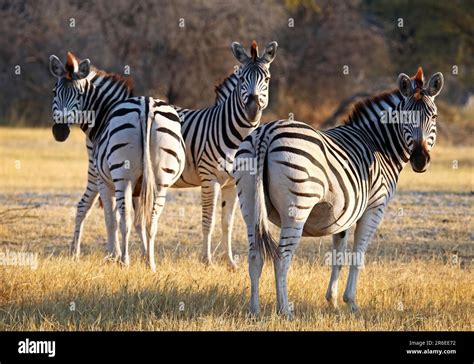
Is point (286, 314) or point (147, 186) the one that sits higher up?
point (147, 186)

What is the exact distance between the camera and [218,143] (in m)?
10.4

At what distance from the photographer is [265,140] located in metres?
7.14

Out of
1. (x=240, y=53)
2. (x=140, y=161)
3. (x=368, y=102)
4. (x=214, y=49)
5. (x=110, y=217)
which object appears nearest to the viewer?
(x=368, y=102)

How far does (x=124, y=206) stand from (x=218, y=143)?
5.93ft

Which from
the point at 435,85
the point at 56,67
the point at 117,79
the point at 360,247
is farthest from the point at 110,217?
the point at 435,85

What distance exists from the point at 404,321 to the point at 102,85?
182 inches

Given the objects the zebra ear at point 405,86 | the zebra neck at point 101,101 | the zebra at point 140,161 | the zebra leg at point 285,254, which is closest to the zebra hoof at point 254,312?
the zebra leg at point 285,254

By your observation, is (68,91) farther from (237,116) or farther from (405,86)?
(405,86)

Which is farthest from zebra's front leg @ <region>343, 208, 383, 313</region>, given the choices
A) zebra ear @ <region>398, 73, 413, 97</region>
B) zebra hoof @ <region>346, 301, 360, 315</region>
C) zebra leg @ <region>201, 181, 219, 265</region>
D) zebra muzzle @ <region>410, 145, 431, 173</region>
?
zebra leg @ <region>201, 181, 219, 265</region>

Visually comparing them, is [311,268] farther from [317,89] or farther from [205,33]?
[317,89]

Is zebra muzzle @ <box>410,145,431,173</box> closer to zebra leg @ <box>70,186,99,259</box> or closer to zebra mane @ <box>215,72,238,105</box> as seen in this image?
zebra mane @ <box>215,72,238,105</box>

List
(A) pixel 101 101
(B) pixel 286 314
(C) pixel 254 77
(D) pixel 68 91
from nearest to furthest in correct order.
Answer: (B) pixel 286 314 < (C) pixel 254 77 < (D) pixel 68 91 < (A) pixel 101 101

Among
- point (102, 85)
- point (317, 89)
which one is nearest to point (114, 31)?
point (317, 89)

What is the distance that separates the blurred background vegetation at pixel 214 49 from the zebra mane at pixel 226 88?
16.2 m
